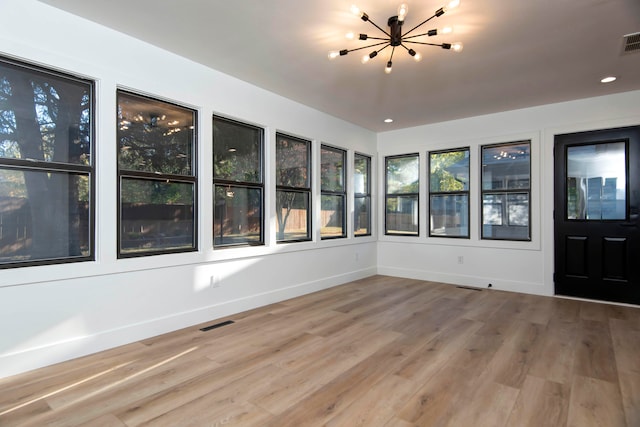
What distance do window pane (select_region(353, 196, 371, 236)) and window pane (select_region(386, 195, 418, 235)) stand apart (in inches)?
15.2

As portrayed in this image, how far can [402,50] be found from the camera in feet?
10.4

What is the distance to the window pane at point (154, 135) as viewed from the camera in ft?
10.0

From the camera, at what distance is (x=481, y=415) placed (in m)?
1.99

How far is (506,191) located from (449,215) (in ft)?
3.11

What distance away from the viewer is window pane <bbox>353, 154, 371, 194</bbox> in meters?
6.10

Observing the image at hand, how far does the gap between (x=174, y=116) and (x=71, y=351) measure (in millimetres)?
2275

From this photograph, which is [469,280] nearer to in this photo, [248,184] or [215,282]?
[248,184]

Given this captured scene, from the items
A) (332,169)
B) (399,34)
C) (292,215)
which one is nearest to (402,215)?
(332,169)

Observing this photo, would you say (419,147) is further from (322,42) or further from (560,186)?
(322,42)

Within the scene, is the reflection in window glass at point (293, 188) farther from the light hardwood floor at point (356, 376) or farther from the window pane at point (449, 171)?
the window pane at point (449, 171)

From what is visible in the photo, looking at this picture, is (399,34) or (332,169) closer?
(399,34)

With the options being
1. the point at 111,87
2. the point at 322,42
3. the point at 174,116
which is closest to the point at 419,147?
the point at 322,42

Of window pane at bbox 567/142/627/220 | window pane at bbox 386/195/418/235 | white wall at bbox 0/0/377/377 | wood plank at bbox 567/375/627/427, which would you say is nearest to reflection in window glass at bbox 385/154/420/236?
window pane at bbox 386/195/418/235

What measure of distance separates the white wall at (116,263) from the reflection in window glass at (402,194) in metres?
2.68
